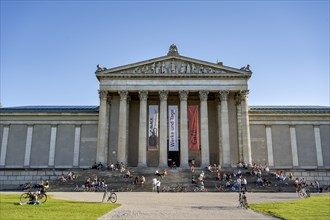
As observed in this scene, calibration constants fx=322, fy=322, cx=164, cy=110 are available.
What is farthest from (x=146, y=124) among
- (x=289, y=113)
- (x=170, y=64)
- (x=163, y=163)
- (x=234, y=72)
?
(x=289, y=113)

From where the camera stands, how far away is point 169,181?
38562mm

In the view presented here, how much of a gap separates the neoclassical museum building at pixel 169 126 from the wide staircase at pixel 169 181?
434cm

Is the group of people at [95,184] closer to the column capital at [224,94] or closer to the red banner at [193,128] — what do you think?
the red banner at [193,128]

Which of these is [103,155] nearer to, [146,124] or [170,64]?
[146,124]

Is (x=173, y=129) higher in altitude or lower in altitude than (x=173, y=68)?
lower

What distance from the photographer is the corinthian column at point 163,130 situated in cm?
4712

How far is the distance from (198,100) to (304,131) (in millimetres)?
18659

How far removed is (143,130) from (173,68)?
35.1ft

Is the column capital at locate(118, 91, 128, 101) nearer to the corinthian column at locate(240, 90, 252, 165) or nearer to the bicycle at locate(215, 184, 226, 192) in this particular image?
the corinthian column at locate(240, 90, 252, 165)

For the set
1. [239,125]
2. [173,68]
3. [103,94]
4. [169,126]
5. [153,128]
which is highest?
[173,68]

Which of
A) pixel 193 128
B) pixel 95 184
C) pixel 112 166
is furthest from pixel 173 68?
pixel 95 184

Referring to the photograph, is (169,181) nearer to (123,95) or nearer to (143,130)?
(143,130)

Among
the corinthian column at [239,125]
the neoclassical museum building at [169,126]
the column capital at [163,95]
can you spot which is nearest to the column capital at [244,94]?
the neoclassical museum building at [169,126]

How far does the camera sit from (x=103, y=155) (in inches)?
1875
